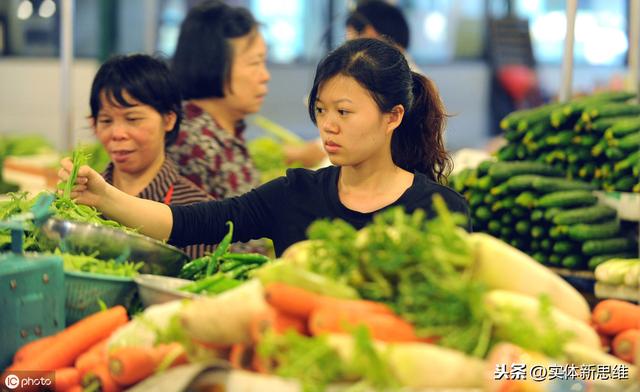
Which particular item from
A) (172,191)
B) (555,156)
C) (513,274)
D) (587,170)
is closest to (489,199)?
(555,156)

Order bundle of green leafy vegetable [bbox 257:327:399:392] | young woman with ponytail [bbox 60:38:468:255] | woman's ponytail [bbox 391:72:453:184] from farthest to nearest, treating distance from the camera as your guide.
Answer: woman's ponytail [bbox 391:72:453:184] → young woman with ponytail [bbox 60:38:468:255] → bundle of green leafy vegetable [bbox 257:327:399:392]

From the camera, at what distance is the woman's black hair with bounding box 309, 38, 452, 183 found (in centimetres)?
311

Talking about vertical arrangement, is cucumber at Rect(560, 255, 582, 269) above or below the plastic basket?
below

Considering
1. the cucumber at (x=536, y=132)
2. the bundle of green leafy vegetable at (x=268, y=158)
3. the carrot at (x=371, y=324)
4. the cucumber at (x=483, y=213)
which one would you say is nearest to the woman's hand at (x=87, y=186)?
the carrot at (x=371, y=324)

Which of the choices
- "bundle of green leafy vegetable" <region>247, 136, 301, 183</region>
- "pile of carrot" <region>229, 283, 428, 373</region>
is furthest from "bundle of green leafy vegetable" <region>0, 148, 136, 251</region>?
"bundle of green leafy vegetable" <region>247, 136, 301, 183</region>

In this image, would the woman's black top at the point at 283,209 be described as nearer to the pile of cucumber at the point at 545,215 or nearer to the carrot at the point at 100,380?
the carrot at the point at 100,380

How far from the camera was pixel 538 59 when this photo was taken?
14977 mm

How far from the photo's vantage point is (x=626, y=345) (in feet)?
8.39

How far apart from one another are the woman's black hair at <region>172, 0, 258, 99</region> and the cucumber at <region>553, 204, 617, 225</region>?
169cm

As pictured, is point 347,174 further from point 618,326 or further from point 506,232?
point 506,232

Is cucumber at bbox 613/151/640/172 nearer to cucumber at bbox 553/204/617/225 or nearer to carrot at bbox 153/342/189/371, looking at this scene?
cucumber at bbox 553/204/617/225

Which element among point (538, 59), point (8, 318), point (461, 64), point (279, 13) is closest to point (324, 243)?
point (8, 318)

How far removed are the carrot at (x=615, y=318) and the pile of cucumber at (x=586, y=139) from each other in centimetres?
206

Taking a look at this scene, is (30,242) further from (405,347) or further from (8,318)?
(405,347)
